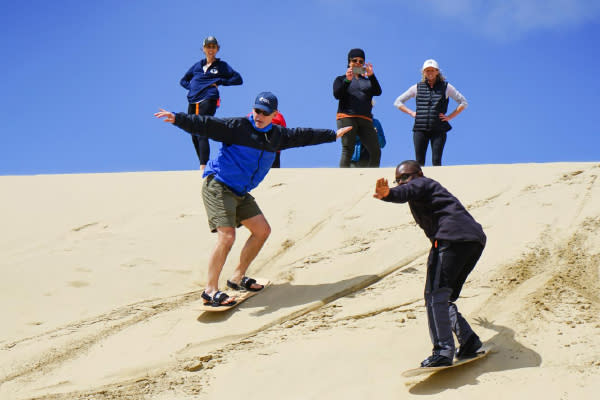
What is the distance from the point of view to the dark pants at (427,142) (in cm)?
748

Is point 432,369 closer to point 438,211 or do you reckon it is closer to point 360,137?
point 438,211

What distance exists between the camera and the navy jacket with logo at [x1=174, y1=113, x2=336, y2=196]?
469 cm

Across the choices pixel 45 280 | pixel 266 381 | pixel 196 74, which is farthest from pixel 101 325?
pixel 196 74

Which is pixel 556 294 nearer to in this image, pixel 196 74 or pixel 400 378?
pixel 400 378

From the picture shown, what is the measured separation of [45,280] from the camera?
5684 mm

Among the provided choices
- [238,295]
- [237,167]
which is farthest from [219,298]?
[237,167]

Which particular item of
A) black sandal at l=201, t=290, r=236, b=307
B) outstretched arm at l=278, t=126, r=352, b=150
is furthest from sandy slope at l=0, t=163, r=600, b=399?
outstretched arm at l=278, t=126, r=352, b=150

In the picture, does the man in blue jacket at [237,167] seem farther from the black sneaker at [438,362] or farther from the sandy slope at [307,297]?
the black sneaker at [438,362]

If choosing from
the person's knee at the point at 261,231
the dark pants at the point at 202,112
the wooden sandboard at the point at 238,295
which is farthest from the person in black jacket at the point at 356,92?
the wooden sandboard at the point at 238,295

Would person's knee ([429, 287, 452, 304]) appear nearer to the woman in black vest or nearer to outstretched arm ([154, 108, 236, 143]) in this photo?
outstretched arm ([154, 108, 236, 143])

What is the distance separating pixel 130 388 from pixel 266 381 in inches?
34.0

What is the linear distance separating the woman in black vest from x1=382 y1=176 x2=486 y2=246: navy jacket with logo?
3902 mm

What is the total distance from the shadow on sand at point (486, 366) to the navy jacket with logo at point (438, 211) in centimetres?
70

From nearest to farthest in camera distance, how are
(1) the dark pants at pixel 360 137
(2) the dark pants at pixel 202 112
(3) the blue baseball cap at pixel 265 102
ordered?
(3) the blue baseball cap at pixel 265 102 → (1) the dark pants at pixel 360 137 → (2) the dark pants at pixel 202 112
